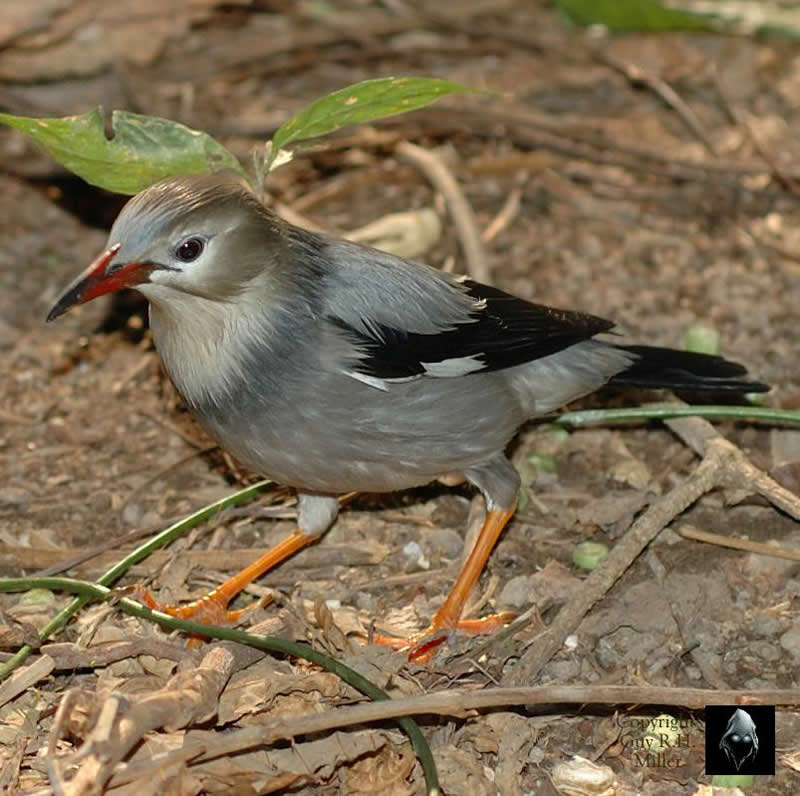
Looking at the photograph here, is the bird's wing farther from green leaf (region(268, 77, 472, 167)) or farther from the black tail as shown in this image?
green leaf (region(268, 77, 472, 167))

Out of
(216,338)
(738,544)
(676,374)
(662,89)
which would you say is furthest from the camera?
(662,89)

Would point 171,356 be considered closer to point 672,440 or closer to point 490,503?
point 490,503

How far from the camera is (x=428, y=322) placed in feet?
14.5

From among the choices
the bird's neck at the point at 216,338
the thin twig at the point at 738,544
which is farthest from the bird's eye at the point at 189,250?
the thin twig at the point at 738,544

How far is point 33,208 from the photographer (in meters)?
6.80

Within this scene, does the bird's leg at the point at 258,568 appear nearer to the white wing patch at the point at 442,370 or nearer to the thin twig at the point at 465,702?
the white wing patch at the point at 442,370

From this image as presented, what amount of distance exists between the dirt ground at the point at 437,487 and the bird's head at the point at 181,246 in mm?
1082

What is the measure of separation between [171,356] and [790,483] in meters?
2.37

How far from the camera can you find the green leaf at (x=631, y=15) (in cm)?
792

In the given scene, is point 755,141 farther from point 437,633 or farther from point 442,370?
point 437,633

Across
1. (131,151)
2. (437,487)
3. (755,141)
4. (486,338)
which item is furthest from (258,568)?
(755,141)

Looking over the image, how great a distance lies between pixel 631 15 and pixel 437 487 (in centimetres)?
408

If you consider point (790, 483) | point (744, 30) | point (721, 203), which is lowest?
point (790, 483)

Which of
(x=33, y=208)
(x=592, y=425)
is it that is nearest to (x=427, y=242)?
(x=592, y=425)
